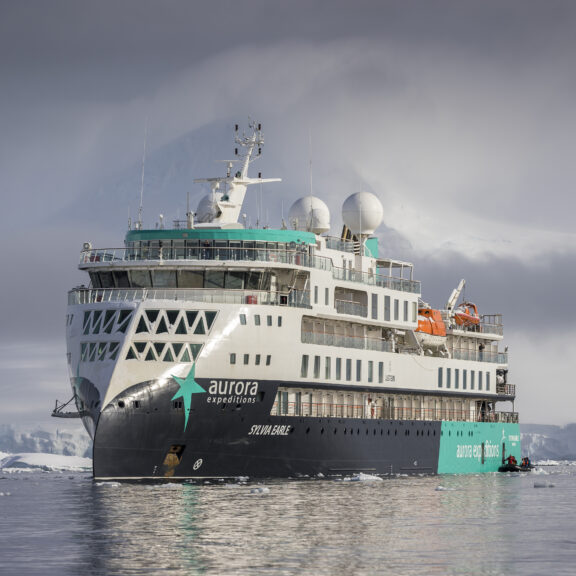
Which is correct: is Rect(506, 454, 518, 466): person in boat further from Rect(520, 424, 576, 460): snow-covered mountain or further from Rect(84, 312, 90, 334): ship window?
Rect(520, 424, 576, 460): snow-covered mountain

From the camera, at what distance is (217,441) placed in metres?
53.5

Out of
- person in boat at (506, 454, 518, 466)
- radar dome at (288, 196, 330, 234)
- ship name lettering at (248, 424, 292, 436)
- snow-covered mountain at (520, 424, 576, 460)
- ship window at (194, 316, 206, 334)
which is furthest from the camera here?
snow-covered mountain at (520, 424, 576, 460)

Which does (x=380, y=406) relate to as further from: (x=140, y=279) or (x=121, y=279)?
(x=121, y=279)

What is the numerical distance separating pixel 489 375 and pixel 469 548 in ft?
155

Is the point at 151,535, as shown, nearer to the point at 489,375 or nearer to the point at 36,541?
the point at 36,541

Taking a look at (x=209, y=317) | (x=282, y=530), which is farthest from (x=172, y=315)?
(x=282, y=530)

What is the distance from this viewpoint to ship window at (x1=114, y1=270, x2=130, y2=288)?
186 ft

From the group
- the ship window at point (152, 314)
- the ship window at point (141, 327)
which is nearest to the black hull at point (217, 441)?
the ship window at point (141, 327)

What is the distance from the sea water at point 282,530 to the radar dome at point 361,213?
21.1 metres

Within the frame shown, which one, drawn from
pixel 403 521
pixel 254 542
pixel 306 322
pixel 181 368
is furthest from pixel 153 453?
pixel 254 542

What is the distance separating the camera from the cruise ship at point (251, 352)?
52.0 meters

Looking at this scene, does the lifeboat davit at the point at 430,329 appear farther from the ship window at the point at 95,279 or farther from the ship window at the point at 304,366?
the ship window at the point at 95,279

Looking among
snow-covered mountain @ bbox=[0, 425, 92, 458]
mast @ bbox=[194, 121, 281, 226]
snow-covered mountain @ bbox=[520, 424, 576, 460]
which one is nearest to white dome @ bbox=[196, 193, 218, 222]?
mast @ bbox=[194, 121, 281, 226]

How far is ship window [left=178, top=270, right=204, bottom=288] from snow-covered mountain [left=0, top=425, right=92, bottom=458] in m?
61.7
